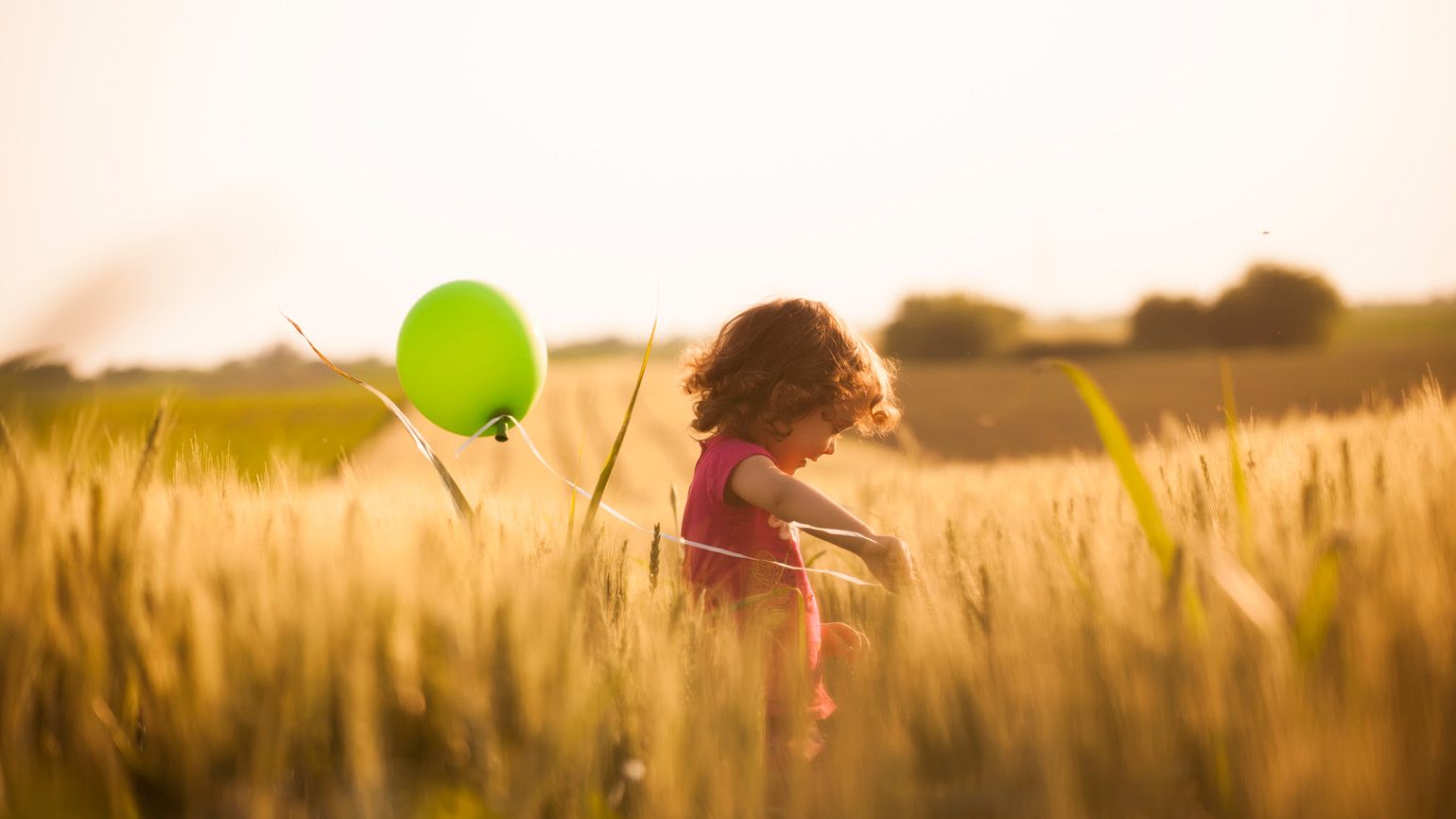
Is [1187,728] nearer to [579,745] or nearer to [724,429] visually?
[579,745]

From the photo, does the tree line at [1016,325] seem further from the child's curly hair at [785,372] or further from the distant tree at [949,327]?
the child's curly hair at [785,372]

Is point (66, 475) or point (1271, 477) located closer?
point (66, 475)

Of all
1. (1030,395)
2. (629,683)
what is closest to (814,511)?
(629,683)

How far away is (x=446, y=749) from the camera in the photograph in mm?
928

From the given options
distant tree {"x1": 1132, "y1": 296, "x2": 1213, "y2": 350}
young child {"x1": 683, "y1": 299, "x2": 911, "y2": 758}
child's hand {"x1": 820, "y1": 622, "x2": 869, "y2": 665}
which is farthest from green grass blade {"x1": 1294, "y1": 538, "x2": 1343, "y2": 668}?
distant tree {"x1": 1132, "y1": 296, "x2": 1213, "y2": 350}

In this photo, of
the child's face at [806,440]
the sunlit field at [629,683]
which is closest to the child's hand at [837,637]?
the child's face at [806,440]

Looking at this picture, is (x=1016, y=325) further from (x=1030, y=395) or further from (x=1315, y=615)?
(x=1315, y=615)

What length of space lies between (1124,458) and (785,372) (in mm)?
1498

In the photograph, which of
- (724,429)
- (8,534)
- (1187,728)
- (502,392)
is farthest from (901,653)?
(502,392)

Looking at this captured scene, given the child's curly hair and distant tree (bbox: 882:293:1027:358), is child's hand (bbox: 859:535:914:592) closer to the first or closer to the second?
the child's curly hair

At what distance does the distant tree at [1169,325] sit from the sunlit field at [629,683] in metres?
33.7

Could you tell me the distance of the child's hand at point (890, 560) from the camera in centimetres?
159

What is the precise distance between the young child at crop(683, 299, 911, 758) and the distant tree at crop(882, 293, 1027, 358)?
30457mm

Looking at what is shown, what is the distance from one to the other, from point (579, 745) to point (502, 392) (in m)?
1.82
